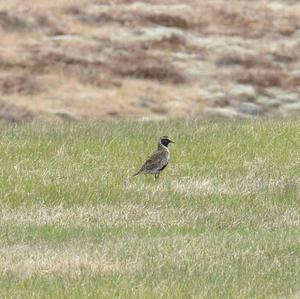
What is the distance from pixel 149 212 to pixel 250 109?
25.1m

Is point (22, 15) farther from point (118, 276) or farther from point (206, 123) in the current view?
point (118, 276)

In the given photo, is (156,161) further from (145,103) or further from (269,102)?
(145,103)

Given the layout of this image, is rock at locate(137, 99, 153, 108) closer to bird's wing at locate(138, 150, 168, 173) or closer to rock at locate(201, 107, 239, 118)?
rock at locate(201, 107, 239, 118)

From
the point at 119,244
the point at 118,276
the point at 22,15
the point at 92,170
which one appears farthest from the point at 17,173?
the point at 22,15

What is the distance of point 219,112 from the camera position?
3856 cm

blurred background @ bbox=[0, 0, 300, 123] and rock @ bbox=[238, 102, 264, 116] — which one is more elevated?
rock @ bbox=[238, 102, 264, 116]

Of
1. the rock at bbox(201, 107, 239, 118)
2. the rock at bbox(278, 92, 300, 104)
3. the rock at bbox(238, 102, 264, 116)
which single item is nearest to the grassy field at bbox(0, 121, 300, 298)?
the rock at bbox(201, 107, 239, 118)

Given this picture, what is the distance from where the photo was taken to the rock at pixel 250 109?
126 ft

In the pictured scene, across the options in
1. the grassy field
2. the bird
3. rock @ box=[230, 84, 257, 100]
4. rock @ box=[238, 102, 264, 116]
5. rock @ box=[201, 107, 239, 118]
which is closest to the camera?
the grassy field

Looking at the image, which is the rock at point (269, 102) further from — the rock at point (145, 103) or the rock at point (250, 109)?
the rock at point (145, 103)

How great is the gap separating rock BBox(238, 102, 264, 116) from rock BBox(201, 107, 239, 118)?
38cm

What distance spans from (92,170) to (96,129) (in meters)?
4.23

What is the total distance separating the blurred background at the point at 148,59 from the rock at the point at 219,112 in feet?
0.22

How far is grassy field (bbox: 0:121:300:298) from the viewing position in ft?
35.3
